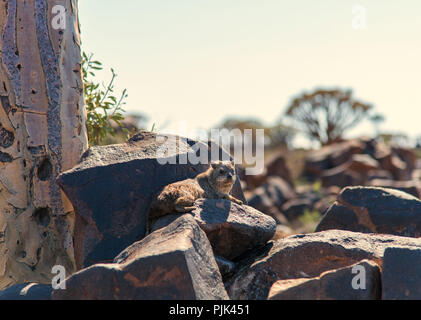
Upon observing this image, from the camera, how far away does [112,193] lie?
6.65m

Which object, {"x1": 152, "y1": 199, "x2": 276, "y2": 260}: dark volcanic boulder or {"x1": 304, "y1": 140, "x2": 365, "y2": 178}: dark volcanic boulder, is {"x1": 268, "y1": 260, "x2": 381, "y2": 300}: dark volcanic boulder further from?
{"x1": 304, "y1": 140, "x2": 365, "y2": 178}: dark volcanic boulder

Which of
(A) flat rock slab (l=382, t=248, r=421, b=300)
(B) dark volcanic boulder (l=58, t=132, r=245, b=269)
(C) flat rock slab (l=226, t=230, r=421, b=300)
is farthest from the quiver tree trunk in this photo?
(A) flat rock slab (l=382, t=248, r=421, b=300)

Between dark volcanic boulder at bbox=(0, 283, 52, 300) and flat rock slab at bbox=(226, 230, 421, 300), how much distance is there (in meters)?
1.97

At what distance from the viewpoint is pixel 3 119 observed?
7.03m

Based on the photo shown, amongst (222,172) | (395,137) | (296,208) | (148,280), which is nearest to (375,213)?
(222,172)

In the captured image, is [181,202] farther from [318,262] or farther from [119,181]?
[318,262]

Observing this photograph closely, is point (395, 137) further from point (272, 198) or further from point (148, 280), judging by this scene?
point (148, 280)

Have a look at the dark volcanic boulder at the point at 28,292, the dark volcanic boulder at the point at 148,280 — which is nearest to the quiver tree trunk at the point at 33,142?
Result: the dark volcanic boulder at the point at 28,292

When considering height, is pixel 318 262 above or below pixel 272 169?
above

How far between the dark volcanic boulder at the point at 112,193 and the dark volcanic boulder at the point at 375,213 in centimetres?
275

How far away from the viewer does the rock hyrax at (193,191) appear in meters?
6.43

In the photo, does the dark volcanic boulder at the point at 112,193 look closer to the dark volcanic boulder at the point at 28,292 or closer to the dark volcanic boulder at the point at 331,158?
the dark volcanic boulder at the point at 28,292
